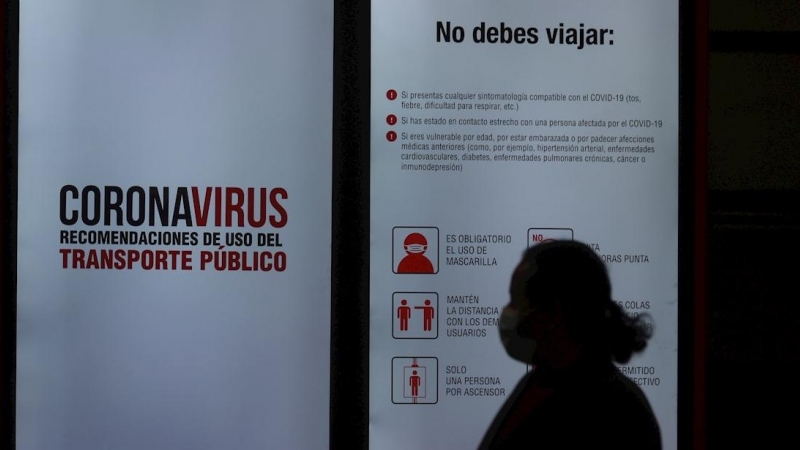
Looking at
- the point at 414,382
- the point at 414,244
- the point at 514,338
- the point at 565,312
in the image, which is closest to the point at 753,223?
the point at 514,338

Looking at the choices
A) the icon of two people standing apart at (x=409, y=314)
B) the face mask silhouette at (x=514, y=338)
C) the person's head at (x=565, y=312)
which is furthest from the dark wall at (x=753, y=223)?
the icon of two people standing apart at (x=409, y=314)

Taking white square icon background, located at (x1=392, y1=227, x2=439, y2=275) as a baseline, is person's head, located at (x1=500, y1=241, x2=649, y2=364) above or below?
below

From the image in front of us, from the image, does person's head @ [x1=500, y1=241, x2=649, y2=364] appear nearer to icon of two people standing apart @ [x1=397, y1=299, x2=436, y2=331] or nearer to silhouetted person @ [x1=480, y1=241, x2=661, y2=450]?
silhouetted person @ [x1=480, y1=241, x2=661, y2=450]

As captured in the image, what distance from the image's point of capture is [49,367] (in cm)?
313

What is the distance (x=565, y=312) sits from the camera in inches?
99.9

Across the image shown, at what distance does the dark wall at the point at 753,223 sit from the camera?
3.37m

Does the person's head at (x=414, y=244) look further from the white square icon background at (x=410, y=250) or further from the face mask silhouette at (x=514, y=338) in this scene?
the face mask silhouette at (x=514, y=338)

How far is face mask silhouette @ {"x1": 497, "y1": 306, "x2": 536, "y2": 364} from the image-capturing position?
10.4 ft

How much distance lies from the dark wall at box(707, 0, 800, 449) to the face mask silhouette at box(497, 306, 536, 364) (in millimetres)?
813

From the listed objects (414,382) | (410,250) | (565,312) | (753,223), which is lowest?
(414,382)

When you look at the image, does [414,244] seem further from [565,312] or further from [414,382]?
[565,312]

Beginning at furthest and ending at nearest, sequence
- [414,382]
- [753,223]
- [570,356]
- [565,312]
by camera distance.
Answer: [753,223] → [414,382] → [565,312] → [570,356]

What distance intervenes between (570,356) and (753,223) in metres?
1.51

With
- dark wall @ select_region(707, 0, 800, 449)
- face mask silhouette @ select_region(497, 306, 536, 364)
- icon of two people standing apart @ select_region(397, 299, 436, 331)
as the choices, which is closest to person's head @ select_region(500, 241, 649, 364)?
face mask silhouette @ select_region(497, 306, 536, 364)
